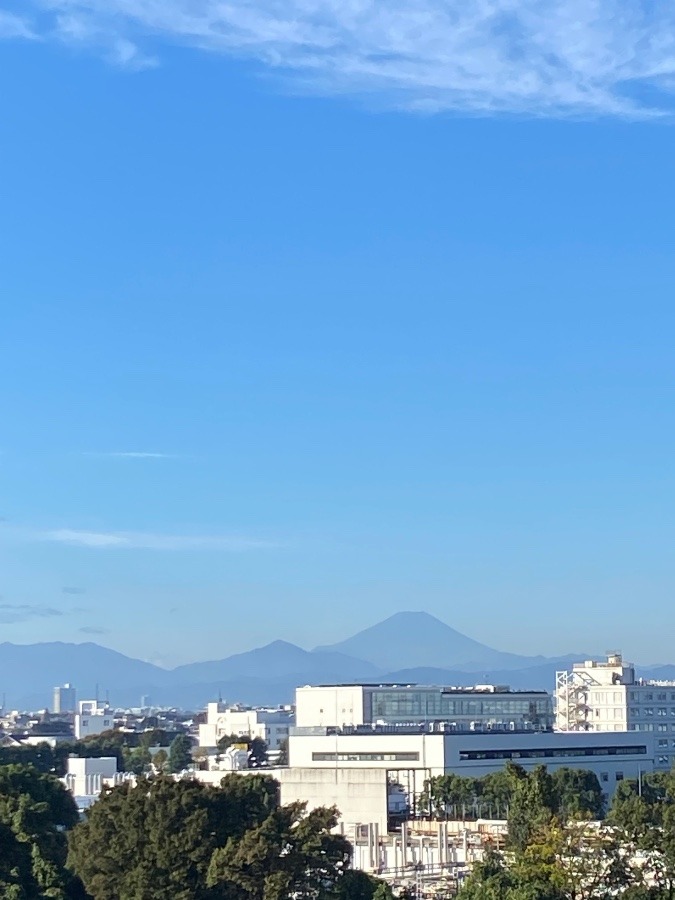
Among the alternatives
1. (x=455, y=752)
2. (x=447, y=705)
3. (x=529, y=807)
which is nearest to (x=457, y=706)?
(x=447, y=705)

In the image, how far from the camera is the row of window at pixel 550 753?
61.8 m

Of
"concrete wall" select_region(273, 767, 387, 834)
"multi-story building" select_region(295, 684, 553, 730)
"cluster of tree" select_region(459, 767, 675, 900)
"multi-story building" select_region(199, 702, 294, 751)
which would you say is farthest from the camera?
"multi-story building" select_region(199, 702, 294, 751)

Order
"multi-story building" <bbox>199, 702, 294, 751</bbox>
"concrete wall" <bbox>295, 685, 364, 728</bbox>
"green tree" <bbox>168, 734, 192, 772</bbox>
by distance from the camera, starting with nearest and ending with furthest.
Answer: "concrete wall" <bbox>295, 685, 364, 728</bbox> < "green tree" <bbox>168, 734, 192, 772</bbox> < "multi-story building" <bbox>199, 702, 294, 751</bbox>

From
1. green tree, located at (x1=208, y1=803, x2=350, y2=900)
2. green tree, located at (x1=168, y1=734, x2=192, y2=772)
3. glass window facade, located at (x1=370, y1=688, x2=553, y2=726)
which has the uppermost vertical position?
glass window facade, located at (x1=370, y1=688, x2=553, y2=726)

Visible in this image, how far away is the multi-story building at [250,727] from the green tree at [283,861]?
76418 mm

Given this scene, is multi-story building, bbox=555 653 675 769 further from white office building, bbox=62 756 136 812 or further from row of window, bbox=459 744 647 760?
white office building, bbox=62 756 136 812

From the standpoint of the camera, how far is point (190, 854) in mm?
29703

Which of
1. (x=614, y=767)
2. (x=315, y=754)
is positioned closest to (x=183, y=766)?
(x=315, y=754)

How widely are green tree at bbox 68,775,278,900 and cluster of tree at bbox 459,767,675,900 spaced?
5492 mm

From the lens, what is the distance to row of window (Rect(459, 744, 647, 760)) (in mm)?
61750

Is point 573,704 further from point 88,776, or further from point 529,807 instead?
point 529,807

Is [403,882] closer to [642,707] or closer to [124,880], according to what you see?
[124,880]

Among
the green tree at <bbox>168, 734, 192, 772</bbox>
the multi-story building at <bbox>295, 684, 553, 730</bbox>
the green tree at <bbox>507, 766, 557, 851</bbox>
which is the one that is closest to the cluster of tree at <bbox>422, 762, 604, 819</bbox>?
the green tree at <bbox>507, 766, 557, 851</bbox>

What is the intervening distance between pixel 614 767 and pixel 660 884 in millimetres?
39357
